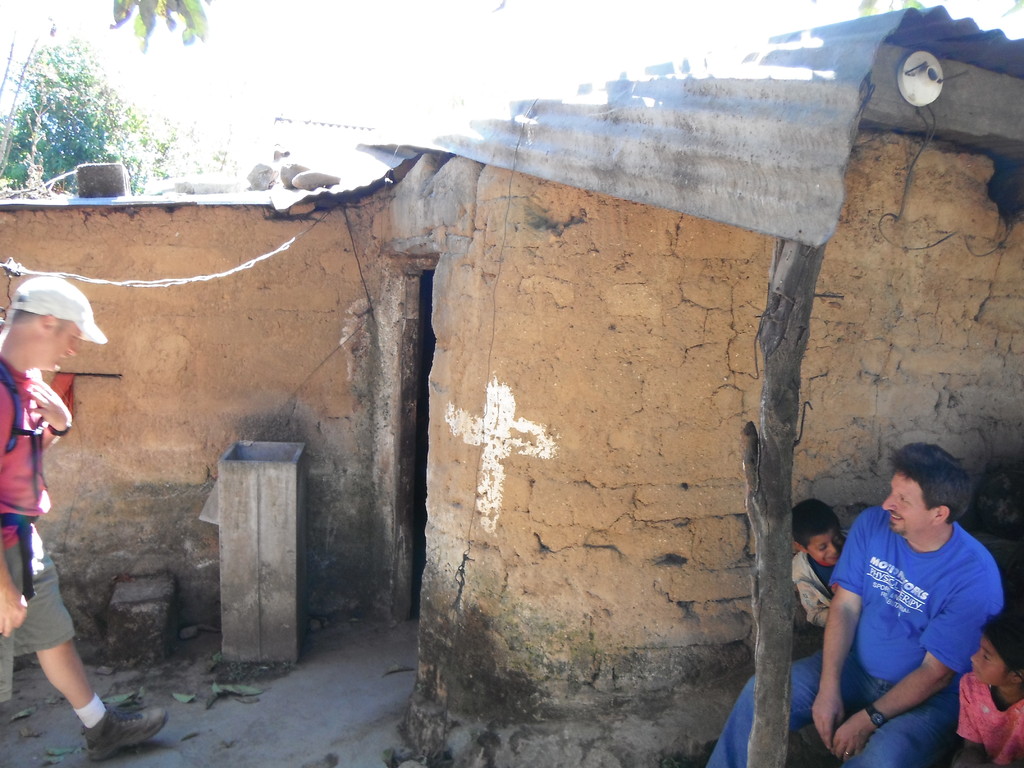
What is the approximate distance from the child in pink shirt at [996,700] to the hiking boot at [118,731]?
3.27 m

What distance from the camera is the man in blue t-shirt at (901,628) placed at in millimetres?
2449

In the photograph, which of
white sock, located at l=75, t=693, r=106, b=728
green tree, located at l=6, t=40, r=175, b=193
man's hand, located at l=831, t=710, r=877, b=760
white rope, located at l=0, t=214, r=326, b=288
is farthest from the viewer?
green tree, located at l=6, t=40, r=175, b=193

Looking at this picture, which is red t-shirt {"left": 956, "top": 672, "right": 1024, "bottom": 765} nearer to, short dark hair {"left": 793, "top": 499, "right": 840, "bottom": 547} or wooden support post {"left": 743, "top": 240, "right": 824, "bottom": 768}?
wooden support post {"left": 743, "top": 240, "right": 824, "bottom": 768}

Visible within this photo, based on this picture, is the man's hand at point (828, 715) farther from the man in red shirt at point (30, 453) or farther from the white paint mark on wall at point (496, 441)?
the man in red shirt at point (30, 453)

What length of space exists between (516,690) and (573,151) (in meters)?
2.18

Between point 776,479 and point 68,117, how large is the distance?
1372cm

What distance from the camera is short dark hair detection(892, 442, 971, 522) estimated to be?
8.00 feet

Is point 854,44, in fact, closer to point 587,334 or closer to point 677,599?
point 587,334

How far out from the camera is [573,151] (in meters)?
2.55

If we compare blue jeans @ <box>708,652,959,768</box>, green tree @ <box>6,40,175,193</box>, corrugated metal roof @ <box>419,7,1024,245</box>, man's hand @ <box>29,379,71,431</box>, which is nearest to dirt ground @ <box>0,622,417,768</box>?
blue jeans @ <box>708,652,959,768</box>

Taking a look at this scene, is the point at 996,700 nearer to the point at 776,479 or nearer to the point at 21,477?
the point at 776,479

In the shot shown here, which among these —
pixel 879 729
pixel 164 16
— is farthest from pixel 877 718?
pixel 164 16

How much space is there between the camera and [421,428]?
5090mm

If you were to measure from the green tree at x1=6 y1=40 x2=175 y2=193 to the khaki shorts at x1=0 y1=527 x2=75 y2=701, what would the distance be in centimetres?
1046
